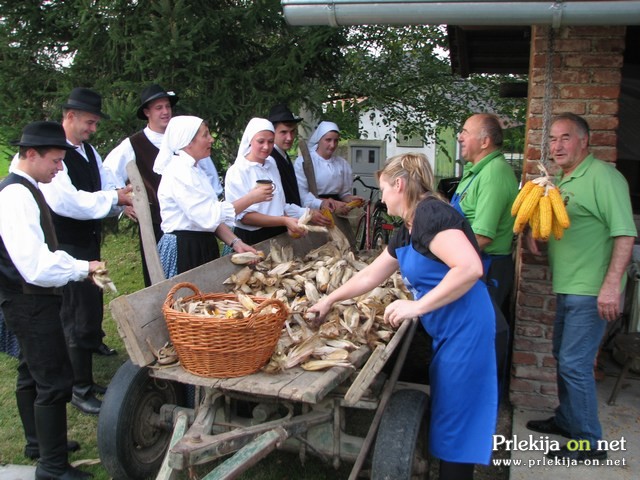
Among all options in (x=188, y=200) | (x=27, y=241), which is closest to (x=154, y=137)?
(x=188, y=200)

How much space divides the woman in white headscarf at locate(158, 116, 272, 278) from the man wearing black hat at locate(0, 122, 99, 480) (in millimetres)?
775

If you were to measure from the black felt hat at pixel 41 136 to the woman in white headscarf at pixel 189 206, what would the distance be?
808 millimetres

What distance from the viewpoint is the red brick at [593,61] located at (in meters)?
3.62

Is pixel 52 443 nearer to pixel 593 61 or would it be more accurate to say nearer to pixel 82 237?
pixel 82 237

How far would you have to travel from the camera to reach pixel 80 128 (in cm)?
440

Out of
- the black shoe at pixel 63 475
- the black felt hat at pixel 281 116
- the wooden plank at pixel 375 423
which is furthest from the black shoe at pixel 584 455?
the black felt hat at pixel 281 116

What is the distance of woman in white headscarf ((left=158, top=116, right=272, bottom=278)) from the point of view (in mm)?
3871

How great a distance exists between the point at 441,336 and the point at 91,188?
3.02m

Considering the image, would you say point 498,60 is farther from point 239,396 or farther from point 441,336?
point 239,396

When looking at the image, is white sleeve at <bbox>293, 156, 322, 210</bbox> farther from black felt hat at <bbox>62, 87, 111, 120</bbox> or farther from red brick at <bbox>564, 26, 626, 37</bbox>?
red brick at <bbox>564, 26, 626, 37</bbox>

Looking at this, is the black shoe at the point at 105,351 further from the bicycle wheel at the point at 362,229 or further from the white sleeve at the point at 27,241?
the bicycle wheel at the point at 362,229

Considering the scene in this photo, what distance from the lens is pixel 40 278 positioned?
10.0 feet

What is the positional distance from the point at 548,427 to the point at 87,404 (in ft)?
10.7

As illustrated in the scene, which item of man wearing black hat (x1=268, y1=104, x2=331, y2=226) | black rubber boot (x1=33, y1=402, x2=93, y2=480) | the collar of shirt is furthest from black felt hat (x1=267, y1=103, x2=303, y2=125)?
black rubber boot (x1=33, y1=402, x2=93, y2=480)
